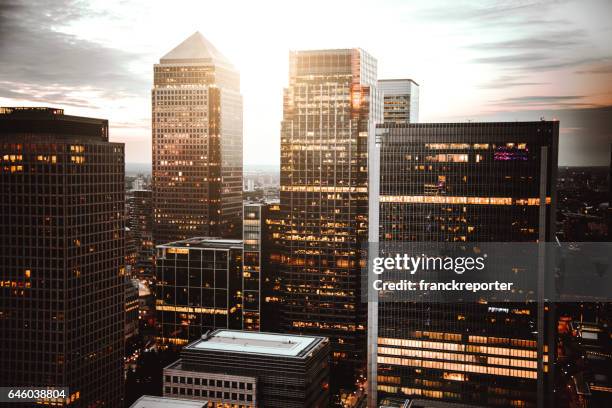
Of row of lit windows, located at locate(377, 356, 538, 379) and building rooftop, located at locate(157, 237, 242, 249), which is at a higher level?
building rooftop, located at locate(157, 237, 242, 249)

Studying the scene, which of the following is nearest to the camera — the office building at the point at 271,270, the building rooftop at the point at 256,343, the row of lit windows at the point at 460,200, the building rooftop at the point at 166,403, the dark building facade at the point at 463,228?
the building rooftop at the point at 166,403

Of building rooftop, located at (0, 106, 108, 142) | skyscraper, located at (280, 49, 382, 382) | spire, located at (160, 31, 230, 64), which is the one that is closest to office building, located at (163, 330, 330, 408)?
skyscraper, located at (280, 49, 382, 382)

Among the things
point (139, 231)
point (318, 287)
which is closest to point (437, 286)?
point (318, 287)

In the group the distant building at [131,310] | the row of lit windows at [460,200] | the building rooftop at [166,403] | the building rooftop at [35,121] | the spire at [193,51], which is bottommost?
the distant building at [131,310]

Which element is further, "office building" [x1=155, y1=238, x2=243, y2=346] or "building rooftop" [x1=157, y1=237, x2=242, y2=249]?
"building rooftop" [x1=157, y1=237, x2=242, y2=249]

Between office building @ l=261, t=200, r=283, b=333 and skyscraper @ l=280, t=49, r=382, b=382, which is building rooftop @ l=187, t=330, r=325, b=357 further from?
office building @ l=261, t=200, r=283, b=333

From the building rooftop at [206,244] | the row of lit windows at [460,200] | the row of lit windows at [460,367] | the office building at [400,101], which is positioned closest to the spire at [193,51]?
the office building at [400,101]

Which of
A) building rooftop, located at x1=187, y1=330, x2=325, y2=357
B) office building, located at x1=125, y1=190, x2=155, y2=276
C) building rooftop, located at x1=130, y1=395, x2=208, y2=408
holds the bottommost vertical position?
A: building rooftop, located at x1=130, y1=395, x2=208, y2=408

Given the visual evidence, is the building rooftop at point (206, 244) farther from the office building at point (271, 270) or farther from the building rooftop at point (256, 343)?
the building rooftop at point (256, 343)
